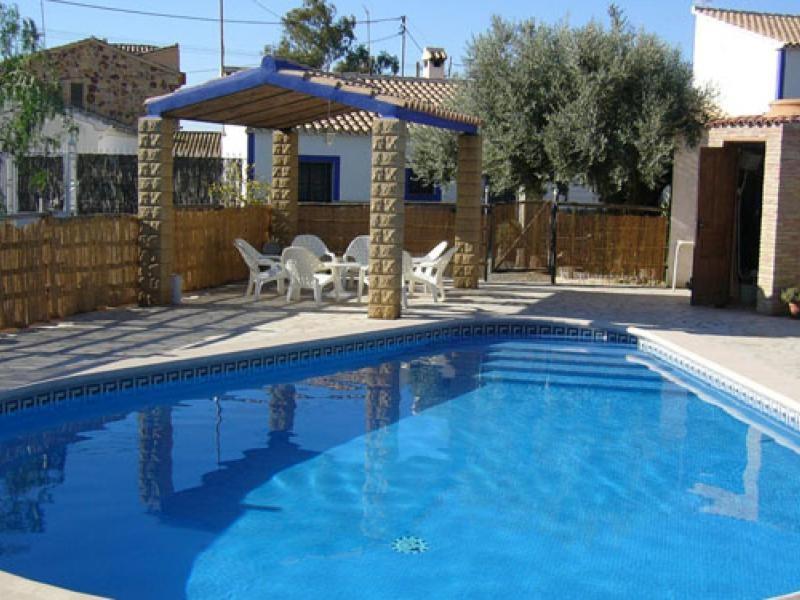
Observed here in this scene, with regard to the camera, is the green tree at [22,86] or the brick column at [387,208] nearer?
the green tree at [22,86]

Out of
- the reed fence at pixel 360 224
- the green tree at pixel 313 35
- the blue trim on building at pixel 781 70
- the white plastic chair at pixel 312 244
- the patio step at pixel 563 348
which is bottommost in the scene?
the patio step at pixel 563 348

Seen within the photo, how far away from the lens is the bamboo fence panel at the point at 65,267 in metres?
11.7

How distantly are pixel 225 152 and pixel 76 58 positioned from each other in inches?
303

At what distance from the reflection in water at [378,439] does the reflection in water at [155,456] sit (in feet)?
5.02

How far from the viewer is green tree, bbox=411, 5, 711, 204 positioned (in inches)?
760

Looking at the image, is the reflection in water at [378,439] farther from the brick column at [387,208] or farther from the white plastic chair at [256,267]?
the white plastic chair at [256,267]

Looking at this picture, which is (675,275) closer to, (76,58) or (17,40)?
(17,40)

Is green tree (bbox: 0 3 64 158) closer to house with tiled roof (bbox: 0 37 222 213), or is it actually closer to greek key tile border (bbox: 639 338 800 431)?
greek key tile border (bbox: 639 338 800 431)

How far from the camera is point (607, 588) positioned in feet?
19.0

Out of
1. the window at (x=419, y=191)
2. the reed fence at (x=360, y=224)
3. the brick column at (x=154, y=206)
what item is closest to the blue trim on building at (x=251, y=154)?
the window at (x=419, y=191)

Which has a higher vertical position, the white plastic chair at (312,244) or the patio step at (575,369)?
the white plastic chair at (312,244)

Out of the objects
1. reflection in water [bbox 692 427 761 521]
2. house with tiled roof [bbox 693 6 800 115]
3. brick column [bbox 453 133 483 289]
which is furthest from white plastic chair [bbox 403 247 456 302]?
house with tiled roof [bbox 693 6 800 115]

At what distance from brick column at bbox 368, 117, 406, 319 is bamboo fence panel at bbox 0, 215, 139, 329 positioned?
370 cm

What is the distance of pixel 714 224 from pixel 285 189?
820 centimetres
